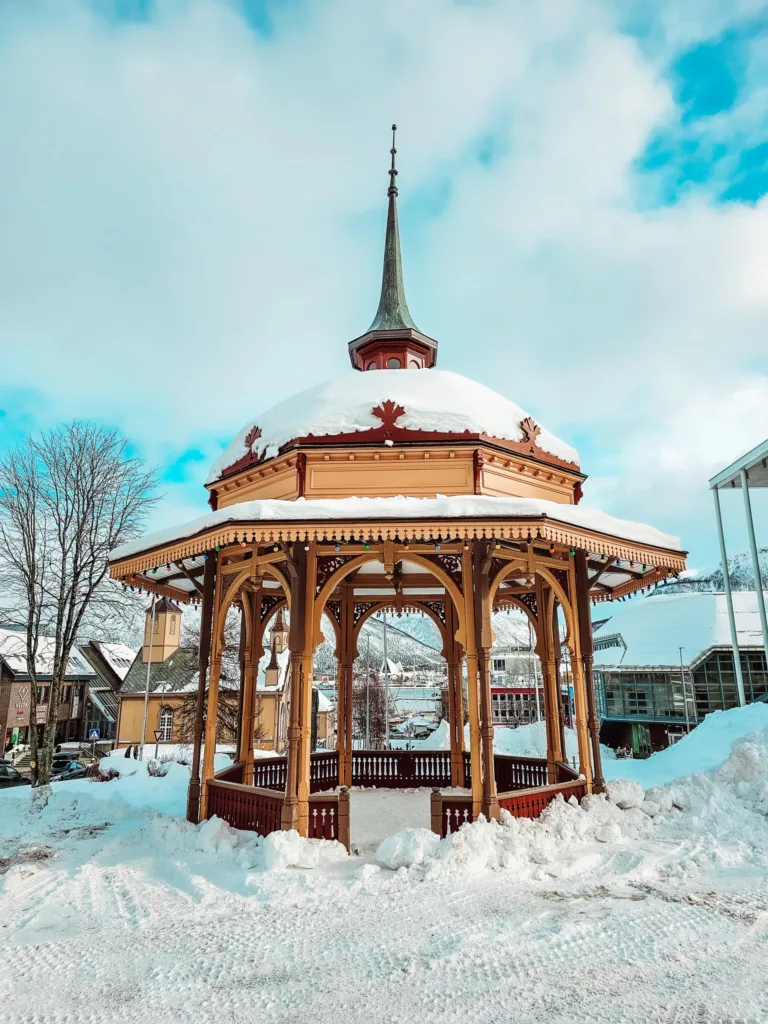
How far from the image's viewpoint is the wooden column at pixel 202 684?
28.5 ft

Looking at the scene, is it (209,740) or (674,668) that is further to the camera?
(674,668)

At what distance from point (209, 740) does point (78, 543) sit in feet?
32.6

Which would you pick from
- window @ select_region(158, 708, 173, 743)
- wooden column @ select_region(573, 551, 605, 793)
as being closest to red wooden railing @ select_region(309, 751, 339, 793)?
wooden column @ select_region(573, 551, 605, 793)

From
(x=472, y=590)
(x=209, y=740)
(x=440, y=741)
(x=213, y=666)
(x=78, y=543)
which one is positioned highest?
(x=78, y=543)

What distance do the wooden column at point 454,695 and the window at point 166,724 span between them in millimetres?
28161

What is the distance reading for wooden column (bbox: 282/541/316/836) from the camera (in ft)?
24.8

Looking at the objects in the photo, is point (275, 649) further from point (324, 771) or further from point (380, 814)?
point (380, 814)

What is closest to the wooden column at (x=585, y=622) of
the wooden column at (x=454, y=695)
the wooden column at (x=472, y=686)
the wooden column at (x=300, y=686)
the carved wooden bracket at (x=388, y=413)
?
the wooden column at (x=472, y=686)

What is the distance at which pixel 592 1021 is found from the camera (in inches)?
150

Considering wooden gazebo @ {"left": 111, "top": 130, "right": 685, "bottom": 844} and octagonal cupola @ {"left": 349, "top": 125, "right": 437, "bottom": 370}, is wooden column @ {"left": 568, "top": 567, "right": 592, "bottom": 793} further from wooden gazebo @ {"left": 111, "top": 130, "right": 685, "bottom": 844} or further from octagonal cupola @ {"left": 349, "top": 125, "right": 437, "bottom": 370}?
octagonal cupola @ {"left": 349, "top": 125, "right": 437, "bottom": 370}

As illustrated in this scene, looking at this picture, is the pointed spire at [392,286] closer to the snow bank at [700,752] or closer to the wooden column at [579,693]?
the wooden column at [579,693]

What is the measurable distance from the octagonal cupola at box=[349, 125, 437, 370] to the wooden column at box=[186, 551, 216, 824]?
5716mm

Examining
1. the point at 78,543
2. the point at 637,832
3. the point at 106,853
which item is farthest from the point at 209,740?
the point at 78,543

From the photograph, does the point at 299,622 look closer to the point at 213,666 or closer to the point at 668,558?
the point at 213,666
